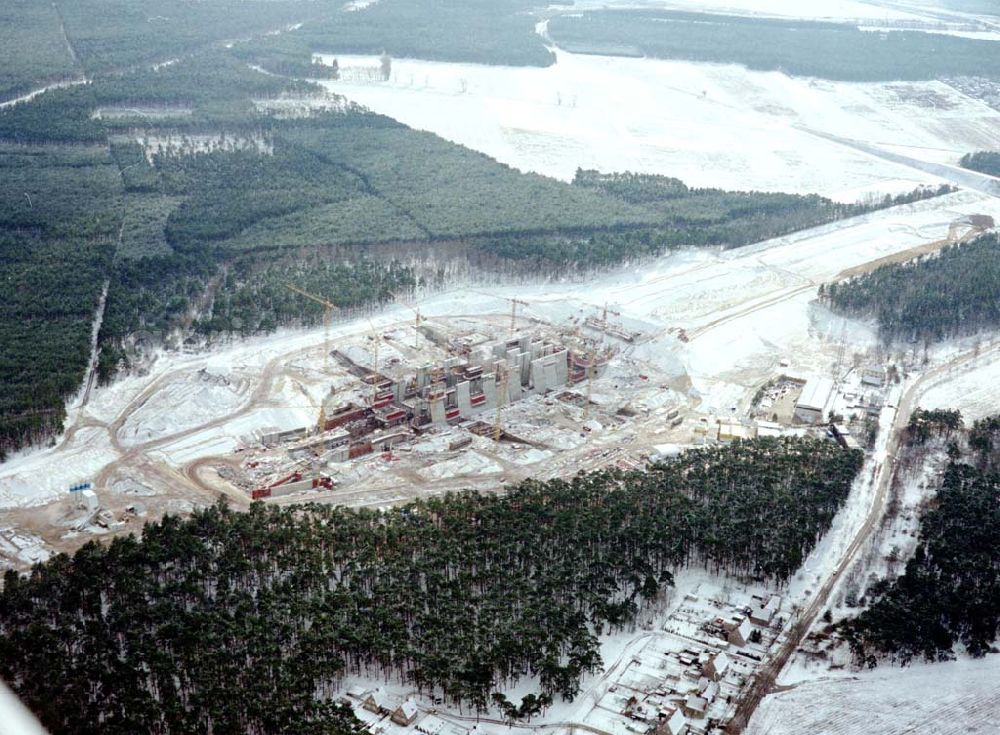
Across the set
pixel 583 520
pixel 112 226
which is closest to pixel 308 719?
pixel 583 520

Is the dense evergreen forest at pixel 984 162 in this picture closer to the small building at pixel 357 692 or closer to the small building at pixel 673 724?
the small building at pixel 673 724

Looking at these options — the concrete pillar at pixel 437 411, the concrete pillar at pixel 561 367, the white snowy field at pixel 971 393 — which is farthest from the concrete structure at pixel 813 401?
the concrete pillar at pixel 437 411

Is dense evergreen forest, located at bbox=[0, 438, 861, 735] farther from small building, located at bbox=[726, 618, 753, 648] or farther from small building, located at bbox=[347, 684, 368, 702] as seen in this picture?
small building, located at bbox=[726, 618, 753, 648]

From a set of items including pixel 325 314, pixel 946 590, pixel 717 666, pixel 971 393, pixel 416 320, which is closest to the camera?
pixel 717 666

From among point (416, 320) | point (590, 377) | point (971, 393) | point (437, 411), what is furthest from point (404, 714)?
point (971, 393)

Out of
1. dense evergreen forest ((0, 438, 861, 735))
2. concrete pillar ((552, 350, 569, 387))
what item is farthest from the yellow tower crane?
dense evergreen forest ((0, 438, 861, 735))

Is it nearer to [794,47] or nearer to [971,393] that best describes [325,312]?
[971,393]

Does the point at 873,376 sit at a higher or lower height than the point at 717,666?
higher
